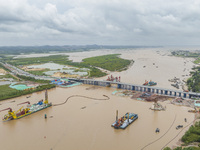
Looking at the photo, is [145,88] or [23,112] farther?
[145,88]

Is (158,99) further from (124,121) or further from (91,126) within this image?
(91,126)

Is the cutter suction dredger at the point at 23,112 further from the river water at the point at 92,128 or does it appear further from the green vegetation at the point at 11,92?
the green vegetation at the point at 11,92

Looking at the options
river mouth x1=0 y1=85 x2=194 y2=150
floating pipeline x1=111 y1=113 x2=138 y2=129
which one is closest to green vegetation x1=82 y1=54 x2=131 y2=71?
river mouth x1=0 y1=85 x2=194 y2=150

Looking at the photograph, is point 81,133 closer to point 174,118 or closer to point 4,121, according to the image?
point 4,121

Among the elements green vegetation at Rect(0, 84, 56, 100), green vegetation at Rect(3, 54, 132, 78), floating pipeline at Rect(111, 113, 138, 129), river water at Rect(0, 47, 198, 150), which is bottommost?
river water at Rect(0, 47, 198, 150)

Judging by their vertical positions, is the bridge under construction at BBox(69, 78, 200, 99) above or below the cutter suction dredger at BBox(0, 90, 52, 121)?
above

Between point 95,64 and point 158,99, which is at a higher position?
point 95,64

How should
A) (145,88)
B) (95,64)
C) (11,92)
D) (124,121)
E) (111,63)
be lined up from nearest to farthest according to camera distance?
1. (124,121)
2. (11,92)
3. (145,88)
4. (95,64)
5. (111,63)

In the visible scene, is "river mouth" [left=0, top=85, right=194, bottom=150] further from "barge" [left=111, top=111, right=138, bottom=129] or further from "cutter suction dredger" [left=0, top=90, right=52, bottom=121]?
"cutter suction dredger" [left=0, top=90, right=52, bottom=121]

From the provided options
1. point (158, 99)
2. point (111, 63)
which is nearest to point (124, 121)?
point (158, 99)
